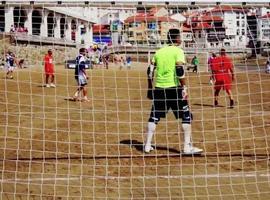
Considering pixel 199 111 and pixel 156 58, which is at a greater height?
pixel 156 58

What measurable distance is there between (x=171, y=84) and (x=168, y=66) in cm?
27

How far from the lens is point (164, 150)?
8953 millimetres

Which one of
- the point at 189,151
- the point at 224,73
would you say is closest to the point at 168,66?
the point at 189,151

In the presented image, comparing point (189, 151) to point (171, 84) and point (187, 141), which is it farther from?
point (171, 84)

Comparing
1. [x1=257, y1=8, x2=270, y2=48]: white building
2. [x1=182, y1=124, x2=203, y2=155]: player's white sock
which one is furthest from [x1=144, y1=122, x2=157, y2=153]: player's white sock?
[x1=257, y1=8, x2=270, y2=48]: white building

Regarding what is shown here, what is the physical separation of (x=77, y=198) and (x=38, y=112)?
8555mm

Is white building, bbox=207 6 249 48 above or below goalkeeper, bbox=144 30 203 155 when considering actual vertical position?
above

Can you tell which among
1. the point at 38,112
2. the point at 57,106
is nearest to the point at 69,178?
the point at 38,112

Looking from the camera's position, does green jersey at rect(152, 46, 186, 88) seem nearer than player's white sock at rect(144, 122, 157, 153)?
Yes

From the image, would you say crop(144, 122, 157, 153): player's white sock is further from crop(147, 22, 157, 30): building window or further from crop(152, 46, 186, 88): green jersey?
crop(147, 22, 157, 30): building window

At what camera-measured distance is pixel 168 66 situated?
27.3 ft

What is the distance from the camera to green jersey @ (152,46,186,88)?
8305 millimetres

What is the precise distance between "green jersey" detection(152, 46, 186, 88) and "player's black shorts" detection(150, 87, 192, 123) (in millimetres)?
91

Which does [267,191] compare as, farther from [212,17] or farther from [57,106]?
[57,106]
